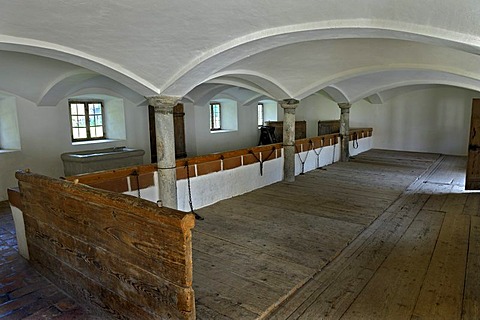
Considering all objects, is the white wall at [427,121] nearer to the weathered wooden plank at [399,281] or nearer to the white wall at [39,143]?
the weathered wooden plank at [399,281]

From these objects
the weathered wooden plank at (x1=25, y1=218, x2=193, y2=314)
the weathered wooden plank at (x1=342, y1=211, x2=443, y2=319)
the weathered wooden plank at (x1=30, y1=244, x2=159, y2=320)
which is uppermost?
the weathered wooden plank at (x1=25, y1=218, x2=193, y2=314)

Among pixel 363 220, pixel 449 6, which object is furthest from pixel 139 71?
pixel 363 220

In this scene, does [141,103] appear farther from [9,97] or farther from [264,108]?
[264,108]

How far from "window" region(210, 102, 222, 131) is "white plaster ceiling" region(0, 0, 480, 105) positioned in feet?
20.6

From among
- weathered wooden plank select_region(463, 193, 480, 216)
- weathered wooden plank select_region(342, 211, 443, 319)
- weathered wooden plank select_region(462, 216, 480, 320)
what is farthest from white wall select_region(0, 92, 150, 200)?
weathered wooden plank select_region(463, 193, 480, 216)

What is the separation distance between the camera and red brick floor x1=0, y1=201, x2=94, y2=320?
2.73m

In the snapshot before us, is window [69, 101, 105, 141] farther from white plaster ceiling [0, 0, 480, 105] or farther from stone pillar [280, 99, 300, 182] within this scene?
stone pillar [280, 99, 300, 182]

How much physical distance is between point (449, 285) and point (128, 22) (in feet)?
12.4

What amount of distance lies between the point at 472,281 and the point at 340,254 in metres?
1.24

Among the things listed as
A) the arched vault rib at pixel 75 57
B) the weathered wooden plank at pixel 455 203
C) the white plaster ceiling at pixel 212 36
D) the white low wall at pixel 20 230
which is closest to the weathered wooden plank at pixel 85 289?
the white low wall at pixel 20 230

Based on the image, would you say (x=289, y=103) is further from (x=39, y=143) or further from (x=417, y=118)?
(x=417, y=118)

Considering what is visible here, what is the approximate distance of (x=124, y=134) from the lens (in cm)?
830

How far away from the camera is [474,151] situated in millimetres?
6570

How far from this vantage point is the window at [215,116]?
11797 millimetres
